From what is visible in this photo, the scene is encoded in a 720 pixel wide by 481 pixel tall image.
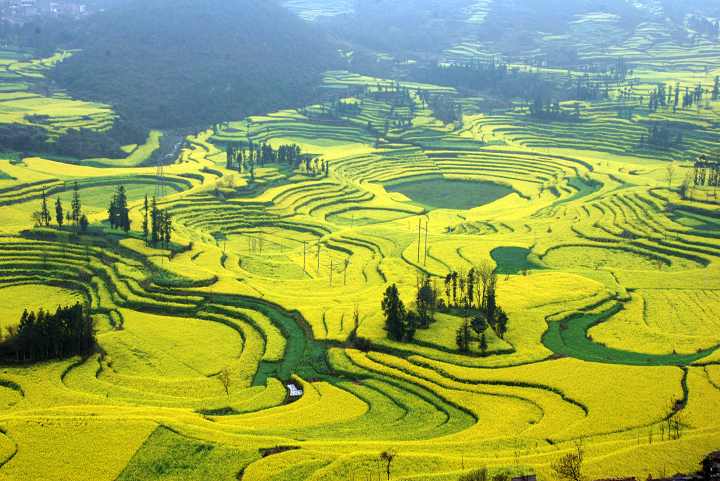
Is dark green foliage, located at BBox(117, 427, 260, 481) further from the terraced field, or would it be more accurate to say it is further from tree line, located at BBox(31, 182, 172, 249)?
tree line, located at BBox(31, 182, 172, 249)

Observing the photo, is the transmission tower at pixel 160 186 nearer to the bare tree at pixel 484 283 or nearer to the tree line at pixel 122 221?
the tree line at pixel 122 221

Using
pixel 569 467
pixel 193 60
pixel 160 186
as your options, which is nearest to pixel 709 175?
pixel 160 186

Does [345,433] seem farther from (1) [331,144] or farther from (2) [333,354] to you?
(1) [331,144]

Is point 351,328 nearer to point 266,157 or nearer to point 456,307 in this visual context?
point 456,307

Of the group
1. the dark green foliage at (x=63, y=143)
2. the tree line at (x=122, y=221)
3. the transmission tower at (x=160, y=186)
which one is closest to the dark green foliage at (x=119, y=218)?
the tree line at (x=122, y=221)

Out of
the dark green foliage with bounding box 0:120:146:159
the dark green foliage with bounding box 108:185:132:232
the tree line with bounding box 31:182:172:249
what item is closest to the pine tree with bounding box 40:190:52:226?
the tree line with bounding box 31:182:172:249

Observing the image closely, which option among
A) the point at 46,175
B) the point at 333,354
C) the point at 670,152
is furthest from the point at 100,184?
the point at 670,152
